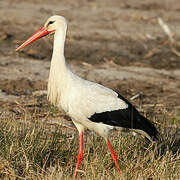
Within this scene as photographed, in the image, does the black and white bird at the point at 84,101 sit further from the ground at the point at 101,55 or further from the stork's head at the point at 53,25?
the ground at the point at 101,55

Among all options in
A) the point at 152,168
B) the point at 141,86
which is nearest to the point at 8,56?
the point at 141,86

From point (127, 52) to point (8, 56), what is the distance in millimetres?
2825

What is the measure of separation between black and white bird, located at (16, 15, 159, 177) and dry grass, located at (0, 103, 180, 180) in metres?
0.17

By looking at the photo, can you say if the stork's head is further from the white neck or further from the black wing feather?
the black wing feather

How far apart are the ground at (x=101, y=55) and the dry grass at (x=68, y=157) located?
51 centimetres

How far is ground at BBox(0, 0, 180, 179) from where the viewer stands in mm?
7953

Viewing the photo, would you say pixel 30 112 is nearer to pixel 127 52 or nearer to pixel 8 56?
pixel 8 56

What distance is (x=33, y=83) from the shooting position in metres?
8.82

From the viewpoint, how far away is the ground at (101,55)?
7.95 m

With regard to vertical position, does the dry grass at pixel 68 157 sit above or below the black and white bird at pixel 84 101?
below

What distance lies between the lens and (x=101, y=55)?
36.2 feet

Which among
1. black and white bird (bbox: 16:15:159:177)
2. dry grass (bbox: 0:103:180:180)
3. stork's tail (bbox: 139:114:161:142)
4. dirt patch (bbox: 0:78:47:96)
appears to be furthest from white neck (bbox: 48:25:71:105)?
dirt patch (bbox: 0:78:47:96)

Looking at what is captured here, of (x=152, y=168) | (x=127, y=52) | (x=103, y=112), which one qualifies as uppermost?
(x=103, y=112)

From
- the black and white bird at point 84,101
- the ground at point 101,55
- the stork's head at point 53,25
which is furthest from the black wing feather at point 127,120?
the stork's head at point 53,25
